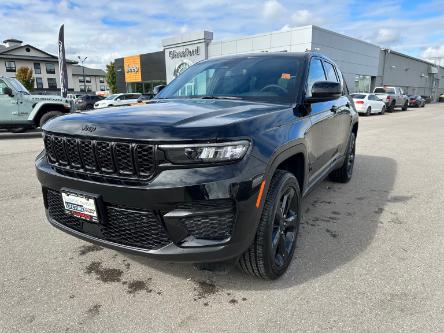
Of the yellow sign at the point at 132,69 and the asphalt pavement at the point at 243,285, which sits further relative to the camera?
the yellow sign at the point at 132,69

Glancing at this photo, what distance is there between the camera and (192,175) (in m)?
1.98

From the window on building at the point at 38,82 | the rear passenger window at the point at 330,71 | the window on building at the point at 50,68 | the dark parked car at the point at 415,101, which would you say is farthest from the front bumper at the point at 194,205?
the window on building at the point at 50,68

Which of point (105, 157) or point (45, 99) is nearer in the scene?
point (105, 157)

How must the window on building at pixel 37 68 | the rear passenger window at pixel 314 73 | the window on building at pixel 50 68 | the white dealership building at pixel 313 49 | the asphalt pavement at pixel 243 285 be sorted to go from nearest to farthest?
the asphalt pavement at pixel 243 285 → the rear passenger window at pixel 314 73 → the white dealership building at pixel 313 49 → the window on building at pixel 37 68 → the window on building at pixel 50 68

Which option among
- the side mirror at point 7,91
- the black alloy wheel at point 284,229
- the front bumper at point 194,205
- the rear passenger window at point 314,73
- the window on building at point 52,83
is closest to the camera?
the front bumper at point 194,205

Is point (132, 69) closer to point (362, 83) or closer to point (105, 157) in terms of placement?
point (362, 83)

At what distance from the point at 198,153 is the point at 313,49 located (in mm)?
21766

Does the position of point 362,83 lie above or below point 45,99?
above

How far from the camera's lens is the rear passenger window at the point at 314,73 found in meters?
3.25

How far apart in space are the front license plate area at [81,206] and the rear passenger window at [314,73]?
2.08 meters

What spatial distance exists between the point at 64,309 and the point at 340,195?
3754mm

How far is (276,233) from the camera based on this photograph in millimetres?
2572

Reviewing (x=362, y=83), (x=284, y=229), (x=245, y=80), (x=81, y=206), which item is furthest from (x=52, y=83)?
(x=284, y=229)

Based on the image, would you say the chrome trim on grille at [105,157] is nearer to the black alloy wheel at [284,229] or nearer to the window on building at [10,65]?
the black alloy wheel at [284,229]
